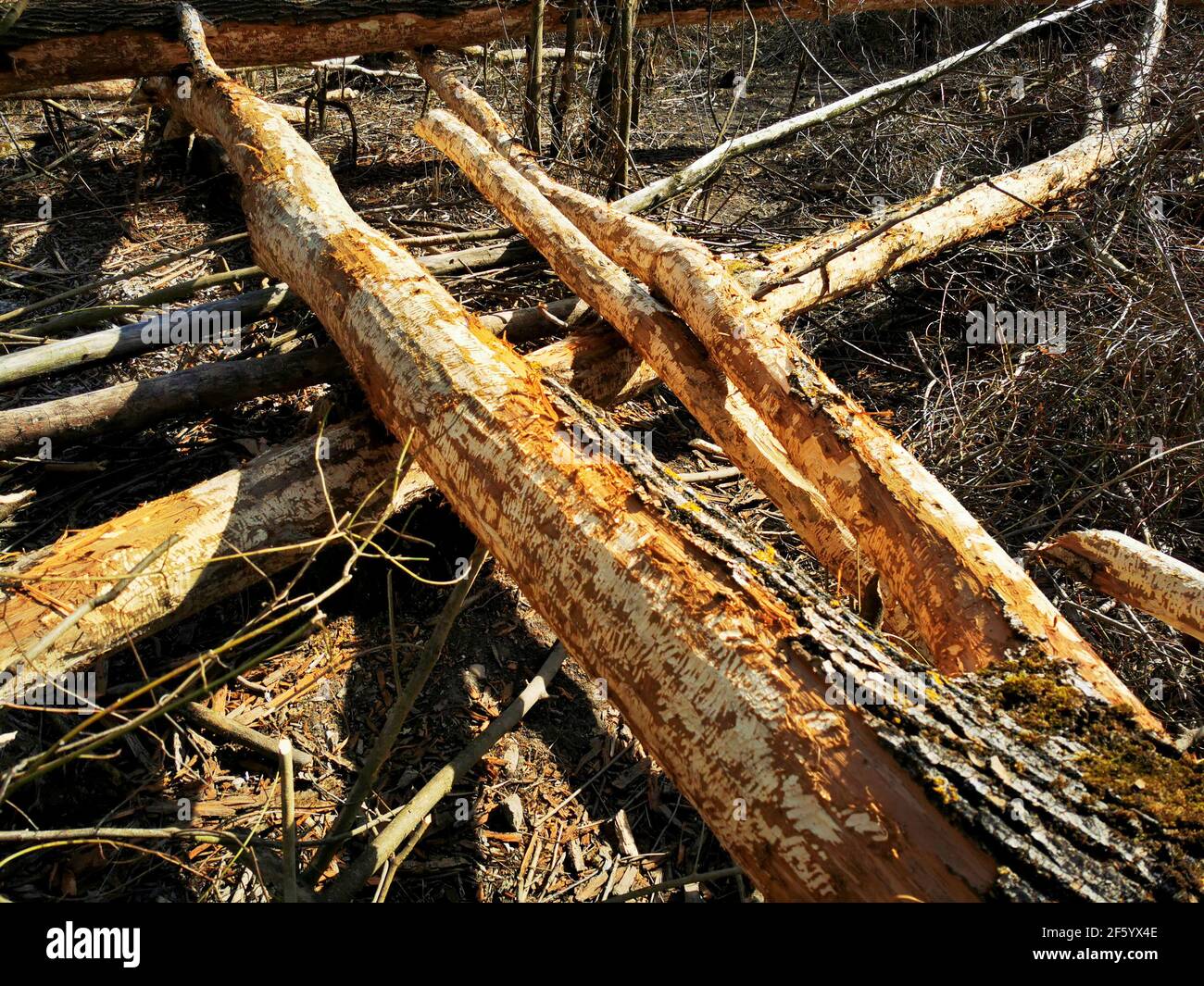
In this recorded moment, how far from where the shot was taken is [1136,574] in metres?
2.60

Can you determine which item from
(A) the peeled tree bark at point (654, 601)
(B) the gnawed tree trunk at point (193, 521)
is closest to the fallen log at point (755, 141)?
(B) the gnawed tree trunk at point (193, 521)

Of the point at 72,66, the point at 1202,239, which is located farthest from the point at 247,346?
the point at 1202,239

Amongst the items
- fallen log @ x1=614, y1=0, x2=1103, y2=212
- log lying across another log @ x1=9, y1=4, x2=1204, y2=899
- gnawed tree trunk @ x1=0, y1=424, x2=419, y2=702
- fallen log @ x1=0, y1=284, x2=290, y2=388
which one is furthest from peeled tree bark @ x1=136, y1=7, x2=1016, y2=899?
fallen log @ x1=614, y1=0, x2=1103, y2=212

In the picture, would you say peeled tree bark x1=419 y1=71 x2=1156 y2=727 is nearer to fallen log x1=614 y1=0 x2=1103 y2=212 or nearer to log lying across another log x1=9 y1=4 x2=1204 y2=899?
log lying across another log x1=9 y1=4 x2=1204 y2=899

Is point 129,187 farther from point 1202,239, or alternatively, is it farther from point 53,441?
point 1202,239

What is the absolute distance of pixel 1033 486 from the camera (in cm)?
365

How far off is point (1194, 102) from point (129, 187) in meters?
6.35

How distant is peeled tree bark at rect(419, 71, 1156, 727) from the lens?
2.38 metres

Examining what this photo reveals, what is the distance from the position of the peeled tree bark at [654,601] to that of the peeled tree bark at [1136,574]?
1.17 meters

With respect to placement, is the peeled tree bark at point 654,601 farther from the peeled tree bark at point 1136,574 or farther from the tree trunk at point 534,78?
the tree trunk at point 534,78

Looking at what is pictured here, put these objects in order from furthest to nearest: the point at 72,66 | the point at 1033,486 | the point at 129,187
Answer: the point at 129,187 → the point at 72,66 → the point at 1033,486

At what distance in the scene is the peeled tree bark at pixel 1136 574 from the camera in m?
2.45

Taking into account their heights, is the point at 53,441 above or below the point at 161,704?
below
